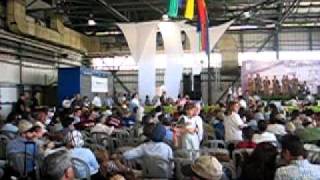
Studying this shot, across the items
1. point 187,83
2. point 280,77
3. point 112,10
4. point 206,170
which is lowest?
point 206,170

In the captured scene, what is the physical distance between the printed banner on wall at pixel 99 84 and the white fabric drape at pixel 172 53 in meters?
6.40

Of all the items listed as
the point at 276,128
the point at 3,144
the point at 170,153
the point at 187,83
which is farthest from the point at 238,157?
the point at 187,83

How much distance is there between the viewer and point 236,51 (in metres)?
26.2

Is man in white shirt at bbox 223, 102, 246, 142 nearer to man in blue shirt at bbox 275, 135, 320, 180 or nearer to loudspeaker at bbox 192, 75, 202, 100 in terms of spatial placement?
man in blue shirt at bbox 275, 135, 320, 180

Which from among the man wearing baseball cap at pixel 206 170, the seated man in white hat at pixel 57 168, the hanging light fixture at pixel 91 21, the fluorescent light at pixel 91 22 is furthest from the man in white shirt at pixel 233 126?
the fluorescent light at pixel 91 22

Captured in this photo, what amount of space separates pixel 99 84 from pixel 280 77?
26.6 feet

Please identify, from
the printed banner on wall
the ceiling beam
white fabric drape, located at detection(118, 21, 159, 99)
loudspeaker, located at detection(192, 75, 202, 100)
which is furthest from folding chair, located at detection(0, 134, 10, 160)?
the printed banner on wall

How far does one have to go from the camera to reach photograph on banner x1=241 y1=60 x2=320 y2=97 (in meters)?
21.6

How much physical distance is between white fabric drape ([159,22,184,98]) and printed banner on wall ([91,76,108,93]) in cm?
640

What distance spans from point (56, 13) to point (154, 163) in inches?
639

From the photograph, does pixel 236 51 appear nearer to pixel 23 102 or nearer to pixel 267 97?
pixel 267 97

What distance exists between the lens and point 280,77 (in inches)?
864

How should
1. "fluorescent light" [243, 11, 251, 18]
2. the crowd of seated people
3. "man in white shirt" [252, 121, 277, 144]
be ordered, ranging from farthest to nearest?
"fluorescent light" [243, 11, 251, 18] → "man in white shirt" [252, 121, 277, 144] → the crowd of seated people

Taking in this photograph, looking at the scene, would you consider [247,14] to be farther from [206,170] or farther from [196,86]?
[206,170]
